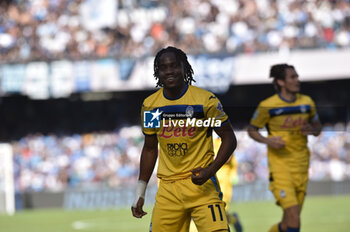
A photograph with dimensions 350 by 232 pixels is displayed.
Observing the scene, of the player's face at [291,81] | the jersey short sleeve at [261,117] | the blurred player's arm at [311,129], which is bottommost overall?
the blurred player's arm at [311,129]

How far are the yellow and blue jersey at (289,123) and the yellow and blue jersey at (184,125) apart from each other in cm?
282

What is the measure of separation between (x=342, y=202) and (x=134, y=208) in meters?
14.5

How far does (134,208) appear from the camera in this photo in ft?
16.7

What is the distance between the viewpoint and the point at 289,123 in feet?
25.3

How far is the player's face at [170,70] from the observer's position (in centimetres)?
481

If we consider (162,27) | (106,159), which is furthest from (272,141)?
(162,27)

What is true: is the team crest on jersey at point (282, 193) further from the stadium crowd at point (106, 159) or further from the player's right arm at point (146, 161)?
the stadium crowd at point (106, 159)

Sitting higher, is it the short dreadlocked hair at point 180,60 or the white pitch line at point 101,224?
the short dreadlocked hair at point 180,60

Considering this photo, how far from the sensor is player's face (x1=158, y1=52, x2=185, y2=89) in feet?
15.8

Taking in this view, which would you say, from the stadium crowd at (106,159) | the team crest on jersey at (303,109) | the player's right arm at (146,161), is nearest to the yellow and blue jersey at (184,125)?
the player's right arm at (146,161)

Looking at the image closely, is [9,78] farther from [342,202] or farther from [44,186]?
[342,202]

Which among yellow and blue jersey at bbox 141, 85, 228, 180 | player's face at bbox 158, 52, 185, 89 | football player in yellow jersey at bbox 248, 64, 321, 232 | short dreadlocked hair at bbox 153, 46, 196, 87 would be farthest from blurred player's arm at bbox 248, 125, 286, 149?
player's face at bbox 158, 52, 185, 89

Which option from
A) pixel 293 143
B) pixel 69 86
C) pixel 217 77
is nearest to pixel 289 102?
pixel 293 143

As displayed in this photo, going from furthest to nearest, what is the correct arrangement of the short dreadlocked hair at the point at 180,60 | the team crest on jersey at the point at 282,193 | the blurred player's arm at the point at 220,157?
the team crest on jersey at the point at 282,193, the short dreadlocked hair at the point at 180,60, the blurred player's arm at the point at 220,157
